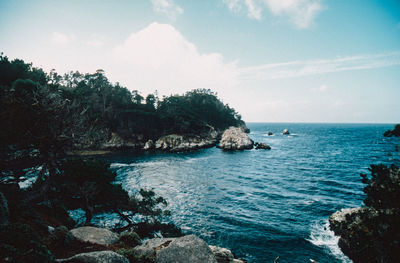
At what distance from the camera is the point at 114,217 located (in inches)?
956

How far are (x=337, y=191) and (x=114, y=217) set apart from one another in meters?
35.9

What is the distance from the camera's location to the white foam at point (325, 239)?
17.0 m

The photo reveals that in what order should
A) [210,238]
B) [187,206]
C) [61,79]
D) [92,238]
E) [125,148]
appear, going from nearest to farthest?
[92,238], [210,238], [187,206], [125,148], [61,79]

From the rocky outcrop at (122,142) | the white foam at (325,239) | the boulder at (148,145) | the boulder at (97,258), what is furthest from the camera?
the boulder at (148,145)

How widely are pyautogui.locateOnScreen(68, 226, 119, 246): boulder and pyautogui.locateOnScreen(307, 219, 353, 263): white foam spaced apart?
19.1 metres

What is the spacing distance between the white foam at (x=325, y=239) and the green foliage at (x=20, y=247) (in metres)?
21.9

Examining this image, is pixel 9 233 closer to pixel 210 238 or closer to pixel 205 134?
pixel 210 238

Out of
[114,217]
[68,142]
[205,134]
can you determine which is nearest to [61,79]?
[205,134]

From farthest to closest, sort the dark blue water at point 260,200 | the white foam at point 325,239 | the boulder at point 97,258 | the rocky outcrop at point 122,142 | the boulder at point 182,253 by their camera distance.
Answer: the rocky outcrop at point 122,142, the dark blue water at point 260,200, the white foam at point 325,239, the boulder at point 182,253, the boulder at point 97,258

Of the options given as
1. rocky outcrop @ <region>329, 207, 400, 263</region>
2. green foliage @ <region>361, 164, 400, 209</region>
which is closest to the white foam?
rocky outcrop @ <region>329, 207, 400, 263</region>

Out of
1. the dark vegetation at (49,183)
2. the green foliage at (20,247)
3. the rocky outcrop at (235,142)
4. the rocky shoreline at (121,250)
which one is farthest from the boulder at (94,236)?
the rocky outcrop at (235,142)

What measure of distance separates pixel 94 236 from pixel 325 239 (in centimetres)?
2158

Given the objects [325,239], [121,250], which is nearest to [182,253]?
[121,250]

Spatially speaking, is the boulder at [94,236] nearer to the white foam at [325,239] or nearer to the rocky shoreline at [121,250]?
the rocky shoreline at [121,250]
